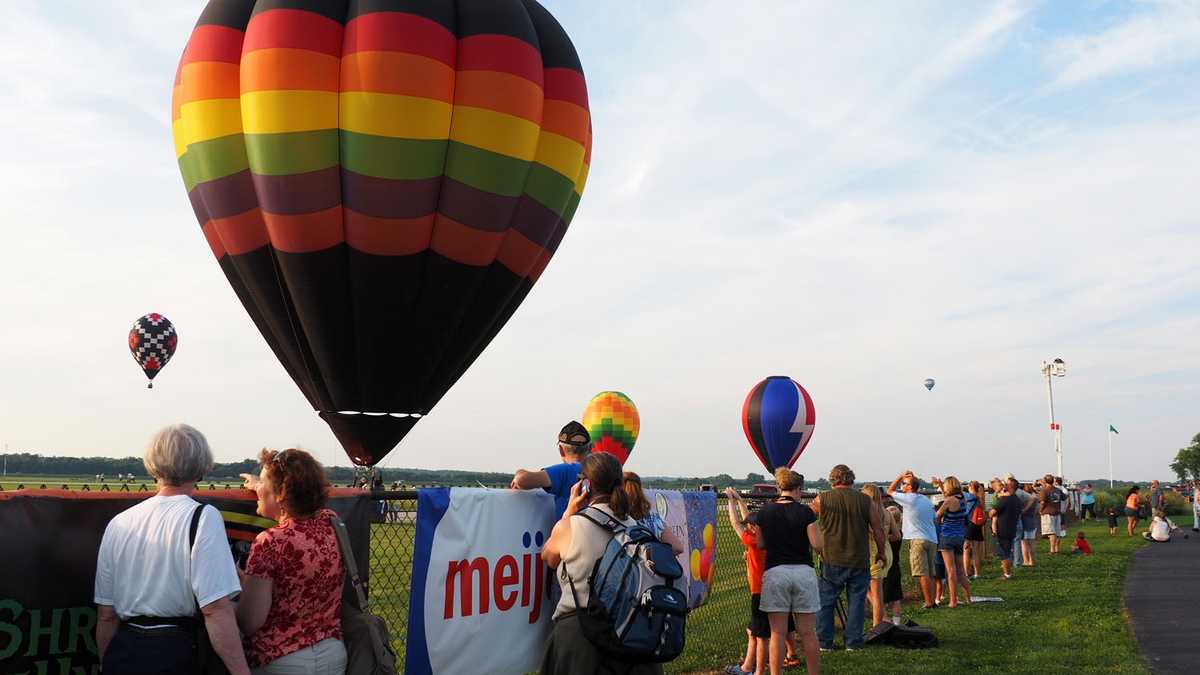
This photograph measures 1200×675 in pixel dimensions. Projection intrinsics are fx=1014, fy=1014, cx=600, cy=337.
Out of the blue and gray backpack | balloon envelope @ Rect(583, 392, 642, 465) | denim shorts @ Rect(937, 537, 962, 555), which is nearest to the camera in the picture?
the blue and gray backpack

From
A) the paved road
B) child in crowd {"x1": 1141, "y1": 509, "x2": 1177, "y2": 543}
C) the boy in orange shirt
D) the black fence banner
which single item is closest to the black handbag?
the black fence banner

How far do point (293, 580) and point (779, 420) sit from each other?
84.4 feet

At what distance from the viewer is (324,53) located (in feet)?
38.0

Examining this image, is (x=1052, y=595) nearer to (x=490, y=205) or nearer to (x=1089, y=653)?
(x=1089, y=653)

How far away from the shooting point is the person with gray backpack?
4773 mm

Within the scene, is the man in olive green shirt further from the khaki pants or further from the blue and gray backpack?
the khaki pants

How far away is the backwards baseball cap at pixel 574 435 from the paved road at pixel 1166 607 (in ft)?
21.5

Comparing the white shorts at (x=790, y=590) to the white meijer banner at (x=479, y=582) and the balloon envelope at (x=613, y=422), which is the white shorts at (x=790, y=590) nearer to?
the white meijer banner at (x=479, y=582)

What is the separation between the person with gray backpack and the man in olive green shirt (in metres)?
5.31

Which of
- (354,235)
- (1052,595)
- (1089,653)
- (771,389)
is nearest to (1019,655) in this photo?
(1089,653)

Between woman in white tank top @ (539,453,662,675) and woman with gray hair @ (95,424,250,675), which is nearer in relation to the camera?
woman with gray hair @ (95,424,250,675)

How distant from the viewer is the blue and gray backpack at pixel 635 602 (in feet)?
15.6

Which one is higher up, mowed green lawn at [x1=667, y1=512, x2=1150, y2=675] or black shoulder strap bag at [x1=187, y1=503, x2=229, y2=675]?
black shoulder strap bag at [x1=187, y1=503, x2=229, y2=675]

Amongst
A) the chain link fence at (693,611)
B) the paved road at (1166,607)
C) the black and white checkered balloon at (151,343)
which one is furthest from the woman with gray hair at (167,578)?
the black and white checkered balloon at (151,343)
